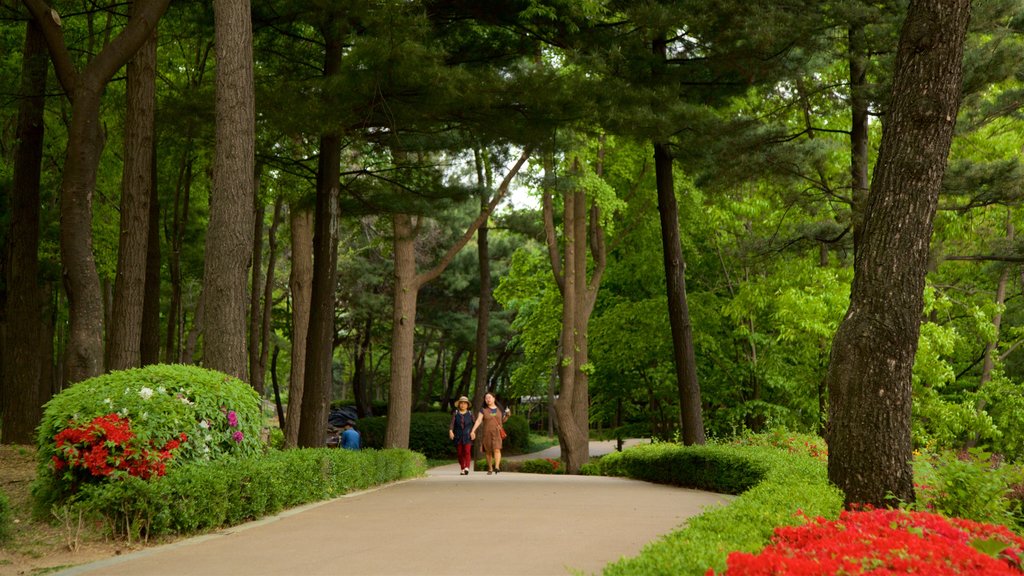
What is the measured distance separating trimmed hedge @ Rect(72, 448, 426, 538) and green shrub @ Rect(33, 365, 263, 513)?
20 centimetres

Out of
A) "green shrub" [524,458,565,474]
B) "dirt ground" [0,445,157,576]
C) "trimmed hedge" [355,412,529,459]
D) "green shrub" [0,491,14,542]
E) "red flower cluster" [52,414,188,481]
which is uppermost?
"red flower cluster" [52,414,188,481]

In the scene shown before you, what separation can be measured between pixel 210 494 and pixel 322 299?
263 inches

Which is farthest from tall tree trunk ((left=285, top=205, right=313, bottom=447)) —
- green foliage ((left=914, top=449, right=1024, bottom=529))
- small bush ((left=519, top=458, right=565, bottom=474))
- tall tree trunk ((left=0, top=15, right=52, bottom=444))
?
green foliage ((left=914, top=449, right=1024, bottom=529))

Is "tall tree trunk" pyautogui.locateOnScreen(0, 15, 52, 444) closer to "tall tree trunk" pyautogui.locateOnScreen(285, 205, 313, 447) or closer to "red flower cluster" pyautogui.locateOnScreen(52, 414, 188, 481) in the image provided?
"tall tree trunk" pyautogui.locateOnScreen(285, 205, 313, 447)

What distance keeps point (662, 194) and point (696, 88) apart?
78.3 inches

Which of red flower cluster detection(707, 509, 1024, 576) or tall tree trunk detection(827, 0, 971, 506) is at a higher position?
tall tree trunk detection(827, 0, 971, 506)

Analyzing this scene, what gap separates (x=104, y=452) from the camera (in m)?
7.95

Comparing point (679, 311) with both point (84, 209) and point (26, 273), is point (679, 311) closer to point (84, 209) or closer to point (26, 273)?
point (84, 209)

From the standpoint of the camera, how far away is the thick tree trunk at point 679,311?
16484mm

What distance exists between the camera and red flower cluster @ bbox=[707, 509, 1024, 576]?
4.37 metres

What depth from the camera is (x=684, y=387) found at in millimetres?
16719

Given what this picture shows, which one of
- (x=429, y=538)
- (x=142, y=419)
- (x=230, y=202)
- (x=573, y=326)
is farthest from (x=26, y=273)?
(x=573, y=326)

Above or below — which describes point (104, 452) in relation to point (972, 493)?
above

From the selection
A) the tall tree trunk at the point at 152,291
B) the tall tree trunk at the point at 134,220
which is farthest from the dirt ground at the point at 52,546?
the tall tree trunk at the point at 152,291
